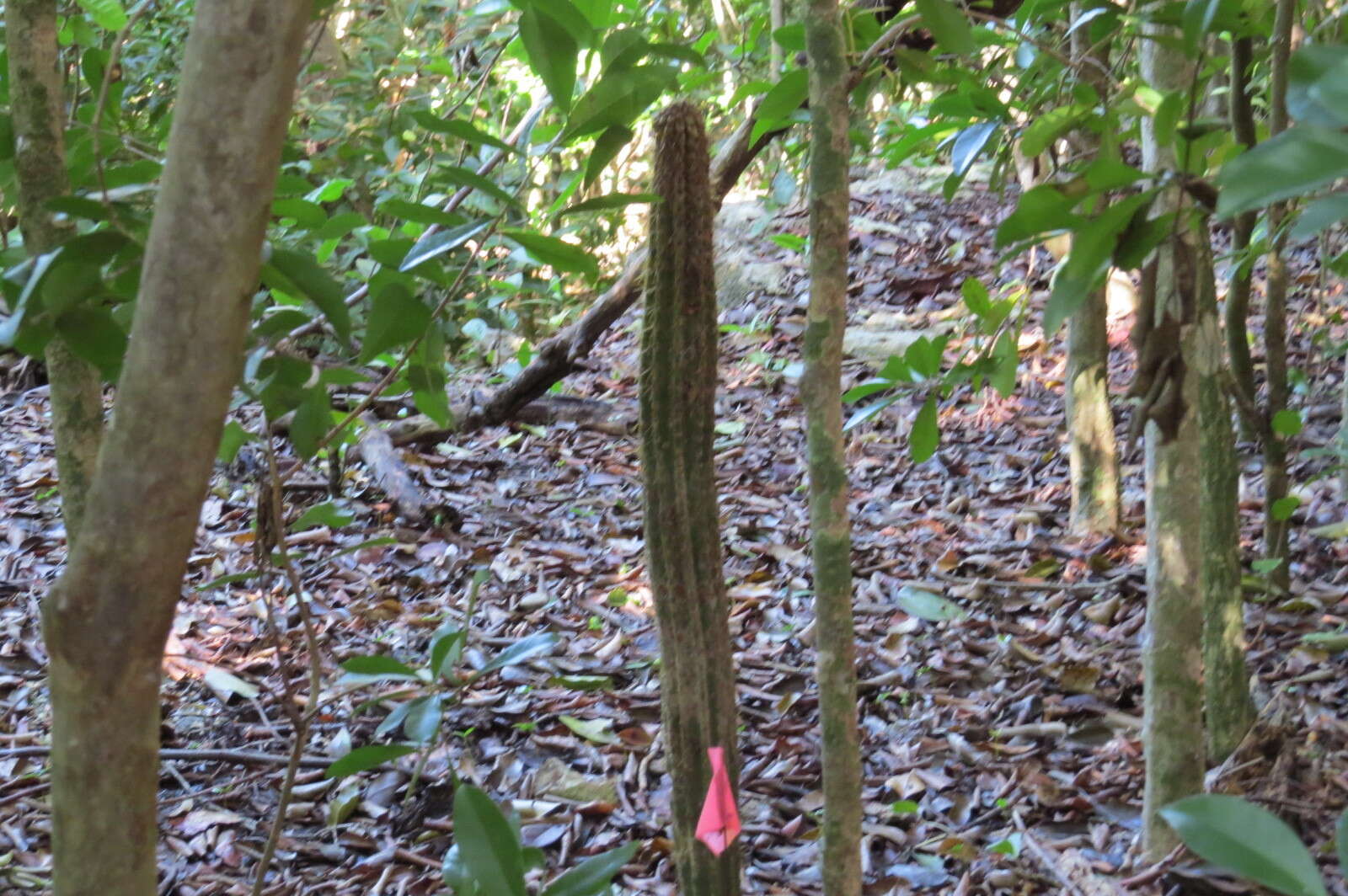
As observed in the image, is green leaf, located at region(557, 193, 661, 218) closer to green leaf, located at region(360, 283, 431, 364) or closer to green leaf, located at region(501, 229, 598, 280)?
green leaf, located at region(501, 229, 598, 280)

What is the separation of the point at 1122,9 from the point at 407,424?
3110 mm

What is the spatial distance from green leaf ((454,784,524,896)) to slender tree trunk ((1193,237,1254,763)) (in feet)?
5.00

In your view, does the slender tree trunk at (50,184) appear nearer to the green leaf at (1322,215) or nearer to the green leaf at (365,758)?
the green leaf at (365,758)

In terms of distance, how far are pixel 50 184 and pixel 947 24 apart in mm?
1025

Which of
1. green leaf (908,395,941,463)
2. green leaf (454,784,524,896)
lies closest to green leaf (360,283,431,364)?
green leaf (454,784,524,896)

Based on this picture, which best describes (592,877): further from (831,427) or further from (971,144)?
(971,144)

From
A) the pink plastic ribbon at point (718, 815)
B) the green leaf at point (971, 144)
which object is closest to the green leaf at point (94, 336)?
the pink plastic ribbon at point (718, 815)

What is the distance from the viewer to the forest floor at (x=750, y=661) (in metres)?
2.22

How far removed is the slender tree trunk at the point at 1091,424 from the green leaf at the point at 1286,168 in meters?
2.72

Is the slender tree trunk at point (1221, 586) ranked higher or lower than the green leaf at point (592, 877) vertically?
higher

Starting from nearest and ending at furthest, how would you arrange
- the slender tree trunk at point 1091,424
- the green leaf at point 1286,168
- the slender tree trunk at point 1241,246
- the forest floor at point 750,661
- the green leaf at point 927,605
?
the green leaf at point 1286,168
the slender tree trunk at point 1241,246
the forest floor at point 750,661
the green leaf at point 927,605
the slender tree trunk at point 1091,424

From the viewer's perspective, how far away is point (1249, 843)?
2.54 ft

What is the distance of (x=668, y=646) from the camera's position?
1.58 metres

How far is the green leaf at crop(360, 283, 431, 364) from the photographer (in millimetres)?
1244
